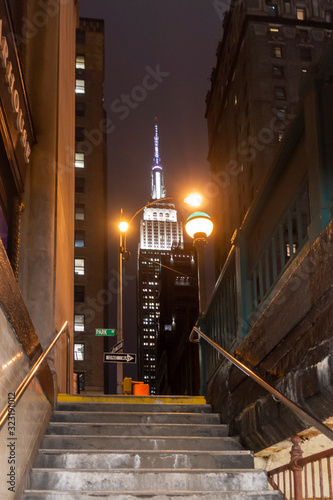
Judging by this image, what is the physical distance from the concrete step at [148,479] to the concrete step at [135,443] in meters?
0.80

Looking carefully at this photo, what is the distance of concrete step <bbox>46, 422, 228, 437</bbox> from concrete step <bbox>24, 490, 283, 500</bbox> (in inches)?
67.6

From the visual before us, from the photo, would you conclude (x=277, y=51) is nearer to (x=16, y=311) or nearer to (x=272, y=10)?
(x=272, y=10)

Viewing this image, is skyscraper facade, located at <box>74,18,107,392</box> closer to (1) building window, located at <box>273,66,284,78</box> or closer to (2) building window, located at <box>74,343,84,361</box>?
(2) building window, located at <box>74,343,84,361</box>

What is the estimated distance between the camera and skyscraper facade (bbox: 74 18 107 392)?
190ft

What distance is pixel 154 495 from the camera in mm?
5605

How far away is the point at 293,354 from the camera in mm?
5203

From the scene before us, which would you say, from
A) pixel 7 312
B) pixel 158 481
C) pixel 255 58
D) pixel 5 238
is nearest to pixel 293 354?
pixel 158 481

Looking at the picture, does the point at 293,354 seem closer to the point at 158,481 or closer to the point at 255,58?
the point at 158,481

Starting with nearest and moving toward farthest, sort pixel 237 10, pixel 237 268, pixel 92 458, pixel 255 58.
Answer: pixel 92 458
pixel 237 268
pixel 255 58
pixel 237 10

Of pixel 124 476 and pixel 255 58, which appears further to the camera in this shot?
pixel 255 58

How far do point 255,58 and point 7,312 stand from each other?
65.3m

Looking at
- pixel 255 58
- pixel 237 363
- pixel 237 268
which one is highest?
pixel 255 58

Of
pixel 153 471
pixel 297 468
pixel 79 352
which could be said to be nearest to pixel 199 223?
pixel 153 471

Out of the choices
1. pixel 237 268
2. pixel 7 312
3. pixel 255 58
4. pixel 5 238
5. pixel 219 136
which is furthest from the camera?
pixel 219 136
